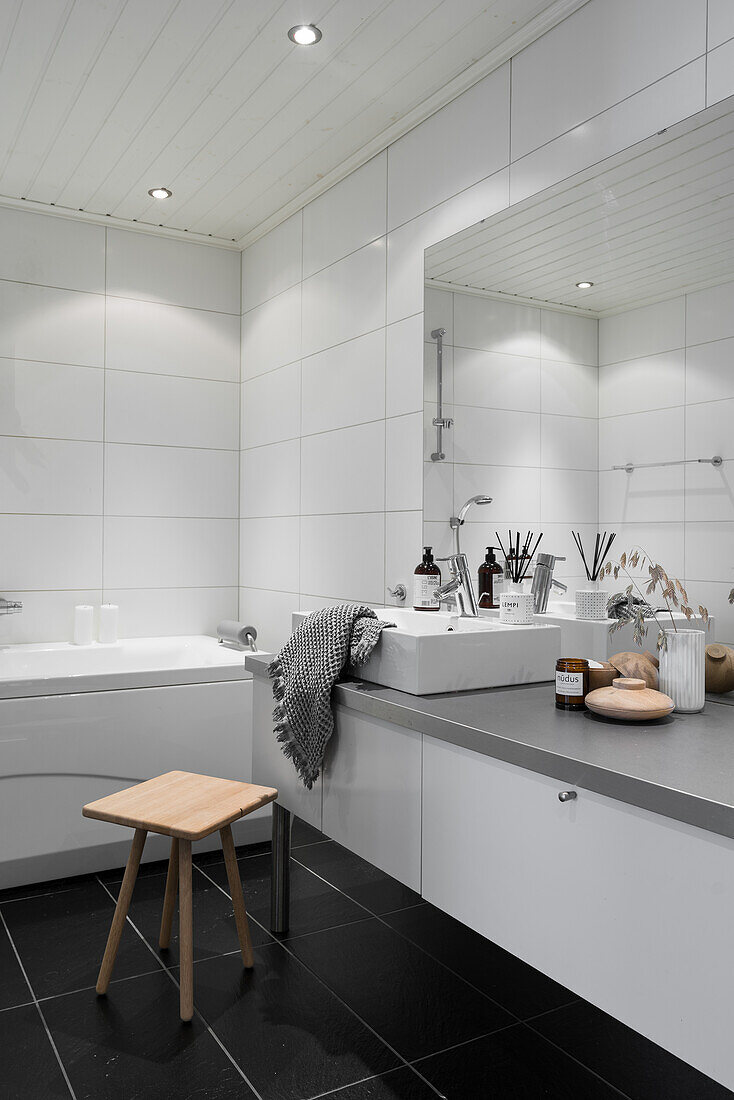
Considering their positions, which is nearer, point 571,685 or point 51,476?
point 571,685

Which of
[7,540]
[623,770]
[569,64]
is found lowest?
[623,770]

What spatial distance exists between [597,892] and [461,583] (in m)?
1.10

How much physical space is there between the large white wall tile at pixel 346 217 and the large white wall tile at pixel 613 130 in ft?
2.37

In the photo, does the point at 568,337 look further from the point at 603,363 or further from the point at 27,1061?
the point at 27,1061

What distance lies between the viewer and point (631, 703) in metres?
1.53

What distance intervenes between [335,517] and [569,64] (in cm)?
162

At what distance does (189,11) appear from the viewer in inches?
82.9

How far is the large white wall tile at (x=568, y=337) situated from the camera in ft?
6.56

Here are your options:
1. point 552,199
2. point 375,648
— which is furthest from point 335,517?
point 552,199

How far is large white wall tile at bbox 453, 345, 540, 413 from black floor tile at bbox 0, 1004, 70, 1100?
6.09 feet

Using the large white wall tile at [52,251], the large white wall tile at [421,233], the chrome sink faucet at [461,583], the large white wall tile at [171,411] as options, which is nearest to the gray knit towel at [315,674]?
the chrome sink faucet at [461,583]

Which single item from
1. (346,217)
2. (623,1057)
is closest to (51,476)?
(346,217)

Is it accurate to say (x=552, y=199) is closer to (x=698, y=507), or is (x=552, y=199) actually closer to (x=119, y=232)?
(x=698, y=507)

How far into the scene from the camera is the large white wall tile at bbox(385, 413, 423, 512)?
2564 millimetres
